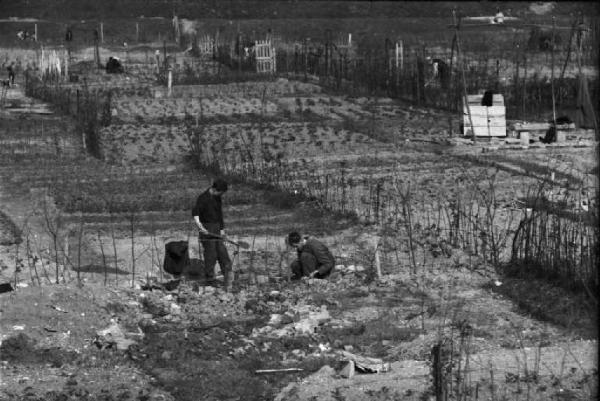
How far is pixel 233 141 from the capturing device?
24453 millimetres

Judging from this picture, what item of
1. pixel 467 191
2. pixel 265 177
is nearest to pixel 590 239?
pixel 467 191

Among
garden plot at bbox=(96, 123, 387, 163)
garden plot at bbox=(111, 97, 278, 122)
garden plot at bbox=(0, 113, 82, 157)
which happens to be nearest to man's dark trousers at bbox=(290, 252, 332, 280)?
garden plot at bbox=(96, 123, 387, 163)

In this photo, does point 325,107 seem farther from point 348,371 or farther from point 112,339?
point 348,371

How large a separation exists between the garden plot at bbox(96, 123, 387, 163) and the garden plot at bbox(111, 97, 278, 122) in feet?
5.34

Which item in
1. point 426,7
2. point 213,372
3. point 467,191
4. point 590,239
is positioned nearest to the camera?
point 213,372

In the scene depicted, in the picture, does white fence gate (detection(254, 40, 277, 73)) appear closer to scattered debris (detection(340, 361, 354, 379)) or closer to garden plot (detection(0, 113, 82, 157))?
garden plot (detection(0, 113, 82, 157))

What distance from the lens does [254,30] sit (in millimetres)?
51531

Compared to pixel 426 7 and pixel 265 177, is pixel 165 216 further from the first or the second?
pixel 426 7

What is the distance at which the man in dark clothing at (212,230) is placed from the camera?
1359 centimetres

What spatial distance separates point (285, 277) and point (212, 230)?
1026 millimetres

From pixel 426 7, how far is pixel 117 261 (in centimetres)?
4604

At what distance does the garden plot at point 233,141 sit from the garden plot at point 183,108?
163cm

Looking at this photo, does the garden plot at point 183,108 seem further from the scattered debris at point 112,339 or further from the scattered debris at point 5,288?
the scattered debris at point 112,339

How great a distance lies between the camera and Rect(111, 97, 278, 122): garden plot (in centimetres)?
2842
